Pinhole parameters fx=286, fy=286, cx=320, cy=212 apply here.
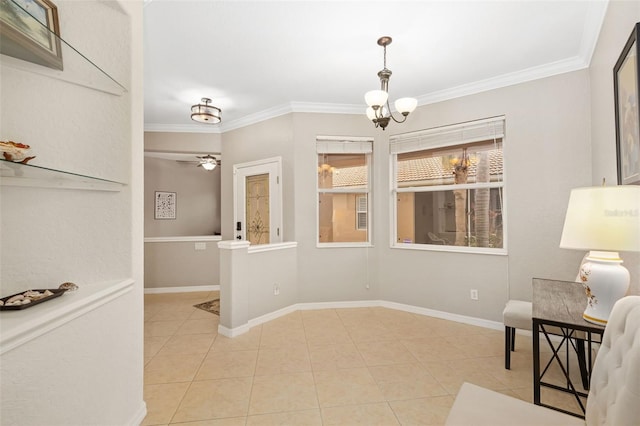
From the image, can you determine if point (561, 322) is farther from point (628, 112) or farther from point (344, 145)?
point (344, 145)

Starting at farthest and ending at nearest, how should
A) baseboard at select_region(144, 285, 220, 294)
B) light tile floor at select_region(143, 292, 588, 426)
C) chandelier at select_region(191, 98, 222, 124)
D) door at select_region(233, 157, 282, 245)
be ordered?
A: 1. baseboard at select_region(144, 285, 220, 294)
2. door at select_region(233, 157, 282, 245)
3. chandelier at select_region(191, 98, 222, 124)
4. light tile floor at select_region(143, 292, 588, 426)

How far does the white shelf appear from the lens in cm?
98

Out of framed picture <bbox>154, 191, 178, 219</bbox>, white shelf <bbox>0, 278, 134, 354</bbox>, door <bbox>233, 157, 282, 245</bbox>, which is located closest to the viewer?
white shelf <bbox>0, 278, 134, 354</bbox>

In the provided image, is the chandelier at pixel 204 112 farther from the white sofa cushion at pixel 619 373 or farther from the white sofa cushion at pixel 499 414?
the white sofa cushion at pixel 619 373

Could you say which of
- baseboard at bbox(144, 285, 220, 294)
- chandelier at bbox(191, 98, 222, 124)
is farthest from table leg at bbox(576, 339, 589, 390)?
baseboard at bbox(144, 285, 220, 294)

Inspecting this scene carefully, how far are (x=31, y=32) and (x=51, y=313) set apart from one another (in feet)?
3.81

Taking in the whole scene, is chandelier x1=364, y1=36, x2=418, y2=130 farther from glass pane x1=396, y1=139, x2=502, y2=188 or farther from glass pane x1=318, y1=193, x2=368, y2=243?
glass pane x1=318, y1=193, x2=368, y2=243

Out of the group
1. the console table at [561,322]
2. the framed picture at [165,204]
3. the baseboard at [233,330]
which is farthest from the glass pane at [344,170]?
the framed picture at [165,204]

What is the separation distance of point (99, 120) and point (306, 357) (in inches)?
92.1

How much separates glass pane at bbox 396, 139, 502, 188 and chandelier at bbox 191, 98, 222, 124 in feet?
8.48

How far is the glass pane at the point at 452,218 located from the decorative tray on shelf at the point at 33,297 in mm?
3448

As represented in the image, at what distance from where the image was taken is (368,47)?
259 centimetres

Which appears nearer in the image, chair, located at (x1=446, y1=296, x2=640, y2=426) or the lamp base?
chair, located at (x1=446, y1=296, x2=640, y2=426)

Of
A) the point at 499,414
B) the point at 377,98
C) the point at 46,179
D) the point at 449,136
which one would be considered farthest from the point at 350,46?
the point at 499,414
